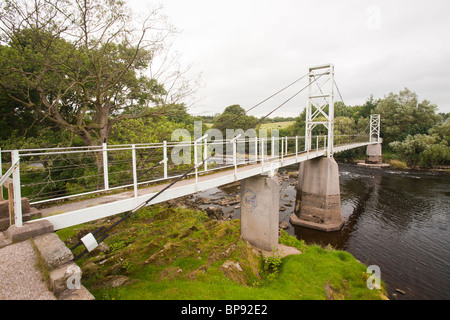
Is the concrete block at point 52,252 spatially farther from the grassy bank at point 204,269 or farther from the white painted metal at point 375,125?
the white painted metal at point 375,125

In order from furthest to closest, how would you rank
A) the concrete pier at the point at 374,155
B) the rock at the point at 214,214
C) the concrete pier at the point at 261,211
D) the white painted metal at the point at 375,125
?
the white painted metal at the point at 375,125 → the concrete pier at the point at 374,155 → the rock at the point at 214,214 → the concrete pier at the point at 261,211

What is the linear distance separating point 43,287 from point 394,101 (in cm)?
6434

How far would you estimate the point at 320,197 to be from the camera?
1606 cm

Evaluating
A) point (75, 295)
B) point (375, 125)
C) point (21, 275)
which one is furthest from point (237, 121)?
point (75, 295)

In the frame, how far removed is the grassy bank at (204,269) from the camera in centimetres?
551

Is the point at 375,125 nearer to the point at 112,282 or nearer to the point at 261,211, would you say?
the point at 261,211

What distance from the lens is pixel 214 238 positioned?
32.6 ft

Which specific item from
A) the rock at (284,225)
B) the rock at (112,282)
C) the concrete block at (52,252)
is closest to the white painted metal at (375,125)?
the rock at (284,225)

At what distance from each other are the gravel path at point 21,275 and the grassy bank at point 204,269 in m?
1.98

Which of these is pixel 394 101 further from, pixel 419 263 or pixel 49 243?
pixel 49 243

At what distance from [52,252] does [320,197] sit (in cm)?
1585

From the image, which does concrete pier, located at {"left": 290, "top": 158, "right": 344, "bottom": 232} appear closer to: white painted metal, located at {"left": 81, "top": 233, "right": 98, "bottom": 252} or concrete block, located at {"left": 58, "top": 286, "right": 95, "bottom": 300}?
white painted metal, located at {"left": 81, "top": 233, "right": 98, "bottom": 252}
